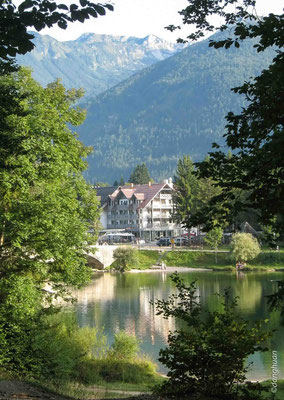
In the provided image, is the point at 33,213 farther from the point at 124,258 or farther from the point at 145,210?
the point at 145,210

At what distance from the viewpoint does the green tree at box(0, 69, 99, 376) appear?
51.2 feet

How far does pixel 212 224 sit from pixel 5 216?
903 cm

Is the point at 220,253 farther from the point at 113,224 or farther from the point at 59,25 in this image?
the point at 59,25

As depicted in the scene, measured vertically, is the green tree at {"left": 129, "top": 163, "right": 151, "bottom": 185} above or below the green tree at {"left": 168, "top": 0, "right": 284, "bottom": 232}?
above

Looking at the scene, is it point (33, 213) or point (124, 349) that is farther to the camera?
point (124, 349)

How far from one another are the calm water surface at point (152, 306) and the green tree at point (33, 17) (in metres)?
13.4

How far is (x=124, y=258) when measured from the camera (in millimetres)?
70000

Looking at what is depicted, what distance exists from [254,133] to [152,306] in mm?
33115

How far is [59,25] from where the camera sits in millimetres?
5809

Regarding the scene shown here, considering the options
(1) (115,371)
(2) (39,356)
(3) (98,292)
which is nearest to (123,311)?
(3) (98,292)

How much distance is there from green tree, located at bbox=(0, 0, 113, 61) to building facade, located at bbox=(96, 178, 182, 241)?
337 feet

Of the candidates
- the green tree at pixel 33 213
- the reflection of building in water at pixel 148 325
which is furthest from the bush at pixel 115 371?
the reflection of building in water at pixel 148 325

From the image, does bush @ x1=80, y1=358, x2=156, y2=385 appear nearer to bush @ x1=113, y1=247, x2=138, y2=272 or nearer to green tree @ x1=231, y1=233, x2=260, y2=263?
green tree @ x1=231, y1=233, x2=260, y2=263

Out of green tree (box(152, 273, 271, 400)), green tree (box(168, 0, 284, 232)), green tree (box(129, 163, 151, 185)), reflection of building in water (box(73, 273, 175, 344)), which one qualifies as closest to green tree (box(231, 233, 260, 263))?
reflection of building in water (box(73, 273, 175, 344))
